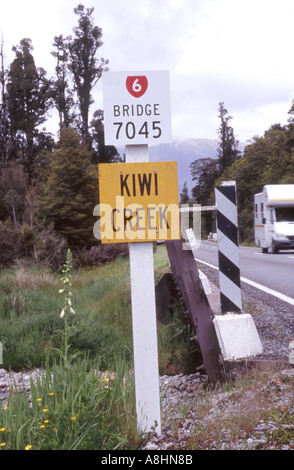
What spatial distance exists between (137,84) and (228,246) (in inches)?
93.1

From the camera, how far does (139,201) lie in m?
3.09

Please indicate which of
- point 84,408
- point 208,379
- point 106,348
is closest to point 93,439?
point 84,408

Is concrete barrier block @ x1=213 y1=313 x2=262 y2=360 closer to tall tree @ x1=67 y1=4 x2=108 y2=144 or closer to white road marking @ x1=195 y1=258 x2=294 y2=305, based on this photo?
white road marking @ x1=195 y1=258 x2=294 y2=305

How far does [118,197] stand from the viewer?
311 cm

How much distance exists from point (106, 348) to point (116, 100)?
3.54m

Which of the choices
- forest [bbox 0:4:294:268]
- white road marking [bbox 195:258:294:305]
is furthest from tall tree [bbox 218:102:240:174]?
white road marking [bbox 195:258:294:305]

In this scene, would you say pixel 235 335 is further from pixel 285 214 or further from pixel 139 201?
pixel 285 214

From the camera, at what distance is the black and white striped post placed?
5.05 meters

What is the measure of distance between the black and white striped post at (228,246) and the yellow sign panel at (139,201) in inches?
80.9

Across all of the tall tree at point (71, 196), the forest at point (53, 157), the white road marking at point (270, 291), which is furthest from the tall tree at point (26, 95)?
the white road marking at point (270, 291)

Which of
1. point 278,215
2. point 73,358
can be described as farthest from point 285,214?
point 73,358

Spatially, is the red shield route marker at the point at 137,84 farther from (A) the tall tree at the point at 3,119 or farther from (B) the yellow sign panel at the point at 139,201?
(A) the tall tree at the point at 3,119

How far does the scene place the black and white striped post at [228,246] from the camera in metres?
5.05
